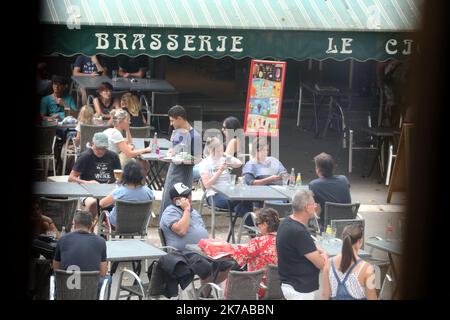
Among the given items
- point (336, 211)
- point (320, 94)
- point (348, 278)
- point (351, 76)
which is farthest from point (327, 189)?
point (351, 76)

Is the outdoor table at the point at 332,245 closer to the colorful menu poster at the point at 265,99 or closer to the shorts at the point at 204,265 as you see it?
the shorts at the point at 204,265

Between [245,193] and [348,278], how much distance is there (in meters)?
3.22

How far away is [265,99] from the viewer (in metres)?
11.9

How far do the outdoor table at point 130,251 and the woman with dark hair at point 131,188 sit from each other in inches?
36.5

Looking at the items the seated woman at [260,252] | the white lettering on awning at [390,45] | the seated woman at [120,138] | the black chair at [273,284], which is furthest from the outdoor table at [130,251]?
the white lettering on awning at [390,45]

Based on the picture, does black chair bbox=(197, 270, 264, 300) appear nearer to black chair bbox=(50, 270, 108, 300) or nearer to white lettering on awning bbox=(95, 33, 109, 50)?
black chair bbox=(50, 270, 108, 300)

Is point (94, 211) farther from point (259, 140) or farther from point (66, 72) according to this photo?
point (66, 72)

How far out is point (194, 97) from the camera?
1716 cm

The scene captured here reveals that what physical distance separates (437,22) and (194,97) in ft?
46.7

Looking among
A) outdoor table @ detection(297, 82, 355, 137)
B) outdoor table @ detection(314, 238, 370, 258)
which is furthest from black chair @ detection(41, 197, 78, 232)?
outdoor table @ detection(297, 82, 355, 137)

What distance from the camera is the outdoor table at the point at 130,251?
7301 millimetres

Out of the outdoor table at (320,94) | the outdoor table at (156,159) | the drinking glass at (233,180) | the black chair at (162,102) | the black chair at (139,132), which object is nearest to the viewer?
the drinking glass at (233,180)

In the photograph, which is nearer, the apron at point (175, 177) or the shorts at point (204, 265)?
the shorts at point (204, 265)

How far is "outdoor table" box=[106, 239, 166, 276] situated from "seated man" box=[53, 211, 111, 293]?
28cm
